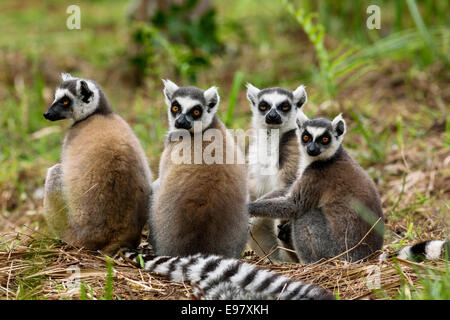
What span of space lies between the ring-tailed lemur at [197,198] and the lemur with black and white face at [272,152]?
24.1 inches

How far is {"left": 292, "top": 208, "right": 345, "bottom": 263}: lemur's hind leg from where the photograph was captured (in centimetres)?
415

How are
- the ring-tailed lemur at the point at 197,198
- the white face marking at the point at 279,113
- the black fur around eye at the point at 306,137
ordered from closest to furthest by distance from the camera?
the ring-tailed lemur at the point at 197,198 < the black fur around eye at the point at 306,137 < the white face marking at the point at 279,113

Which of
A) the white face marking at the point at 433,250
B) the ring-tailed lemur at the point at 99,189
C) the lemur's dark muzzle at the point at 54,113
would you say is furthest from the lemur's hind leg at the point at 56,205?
the white face marking at the point at 433,250

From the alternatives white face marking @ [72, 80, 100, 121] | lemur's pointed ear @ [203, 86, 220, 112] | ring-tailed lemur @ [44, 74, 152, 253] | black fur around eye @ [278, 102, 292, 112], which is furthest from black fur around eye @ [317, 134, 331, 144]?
white face marking @ [72, 80, 100, 121]

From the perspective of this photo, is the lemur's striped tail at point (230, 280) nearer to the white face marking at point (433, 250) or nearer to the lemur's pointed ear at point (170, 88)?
the white face marking at point (433, 250)

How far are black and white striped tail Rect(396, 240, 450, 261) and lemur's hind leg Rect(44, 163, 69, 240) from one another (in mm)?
2613

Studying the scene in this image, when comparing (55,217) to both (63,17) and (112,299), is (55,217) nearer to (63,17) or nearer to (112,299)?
(112,299)

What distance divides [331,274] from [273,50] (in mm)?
8066

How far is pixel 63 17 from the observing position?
15.7 meters

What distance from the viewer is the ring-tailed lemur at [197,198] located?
13.2 feet

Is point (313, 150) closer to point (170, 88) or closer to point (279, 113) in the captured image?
point (279, 113)
